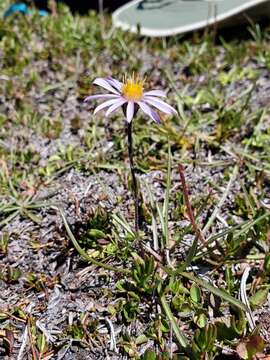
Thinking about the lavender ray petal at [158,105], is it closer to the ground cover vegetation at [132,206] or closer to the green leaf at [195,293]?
the ground cover vegetation at [132,206]

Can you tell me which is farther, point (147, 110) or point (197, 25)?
point (197, 25)

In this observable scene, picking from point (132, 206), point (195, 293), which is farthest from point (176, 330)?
point (132, 206)

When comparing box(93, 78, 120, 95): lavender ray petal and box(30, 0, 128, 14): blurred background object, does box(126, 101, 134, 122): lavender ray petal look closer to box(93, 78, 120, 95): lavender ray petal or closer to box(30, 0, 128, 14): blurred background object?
box(93, 78, 120, 95): lavender ray petal

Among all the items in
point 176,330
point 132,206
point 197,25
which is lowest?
point 176,330

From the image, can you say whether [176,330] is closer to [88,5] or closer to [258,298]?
[258,298]

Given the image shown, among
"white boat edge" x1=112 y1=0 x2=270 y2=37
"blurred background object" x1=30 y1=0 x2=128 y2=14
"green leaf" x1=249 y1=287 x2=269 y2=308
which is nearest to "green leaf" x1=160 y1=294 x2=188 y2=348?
"green leaf" x1=249 y1=287 x2=269 y2=308

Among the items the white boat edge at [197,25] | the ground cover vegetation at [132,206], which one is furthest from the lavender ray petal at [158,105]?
the white boat edge at [197,25]

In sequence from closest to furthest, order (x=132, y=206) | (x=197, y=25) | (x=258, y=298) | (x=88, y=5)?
(x=258, y=298), (x=132, y=206), (x=197, y=25), (x=88, y=5)

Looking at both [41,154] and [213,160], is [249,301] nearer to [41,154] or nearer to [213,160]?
[213,160]

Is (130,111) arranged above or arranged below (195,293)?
above
